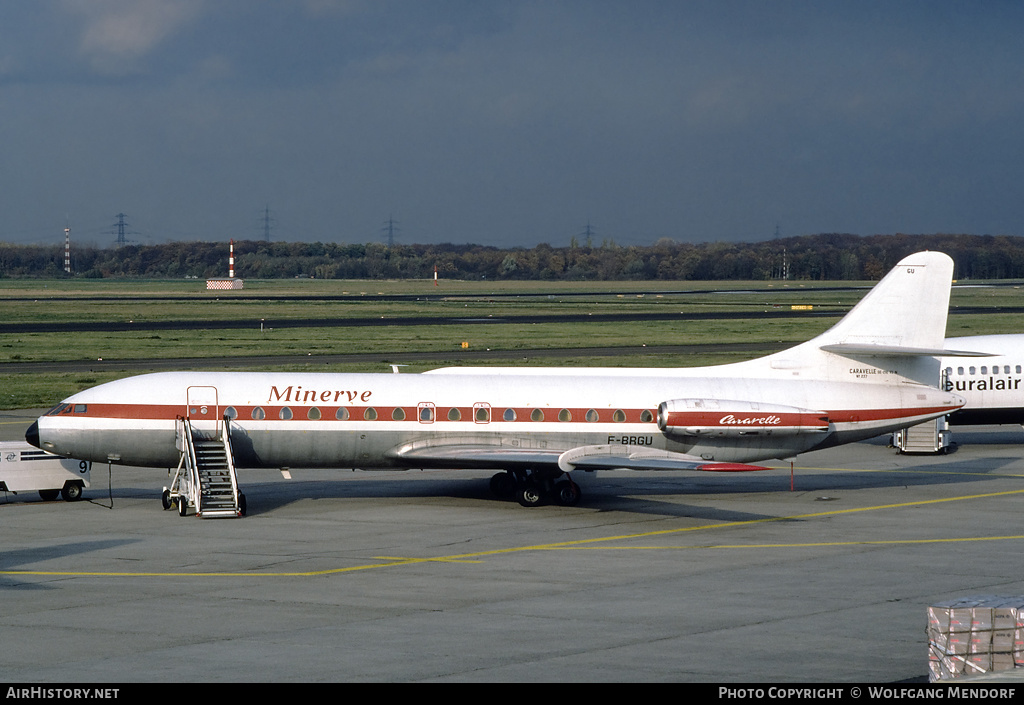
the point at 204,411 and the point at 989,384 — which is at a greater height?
the point at 204,411

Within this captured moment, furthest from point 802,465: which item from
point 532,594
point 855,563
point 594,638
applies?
point 594,638

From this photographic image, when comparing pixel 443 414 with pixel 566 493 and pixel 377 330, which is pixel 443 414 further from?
pixel 377 330

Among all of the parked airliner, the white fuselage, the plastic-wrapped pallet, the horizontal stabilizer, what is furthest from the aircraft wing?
the parked airliner

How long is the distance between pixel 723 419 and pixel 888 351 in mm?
5470

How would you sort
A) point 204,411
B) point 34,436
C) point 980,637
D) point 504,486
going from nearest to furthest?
1. point 980,637
2. point 34,436
3. point 204,411
4. point 504,486

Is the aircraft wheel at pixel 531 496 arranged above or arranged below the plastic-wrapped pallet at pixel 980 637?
below

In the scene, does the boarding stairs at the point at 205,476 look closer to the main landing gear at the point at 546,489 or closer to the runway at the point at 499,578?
the runway at the point at 499,578

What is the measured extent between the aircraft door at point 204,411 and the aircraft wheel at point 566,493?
9570 millimetres

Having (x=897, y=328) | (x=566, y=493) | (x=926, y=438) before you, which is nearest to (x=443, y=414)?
(x=566, y=493)

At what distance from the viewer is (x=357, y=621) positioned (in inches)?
872

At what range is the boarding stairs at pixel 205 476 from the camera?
3397 centimetres

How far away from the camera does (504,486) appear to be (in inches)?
1483

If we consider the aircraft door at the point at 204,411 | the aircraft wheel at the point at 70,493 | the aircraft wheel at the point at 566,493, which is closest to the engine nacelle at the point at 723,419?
the aircraft wheel at the point at 566,493

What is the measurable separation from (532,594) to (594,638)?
391 centimetres
